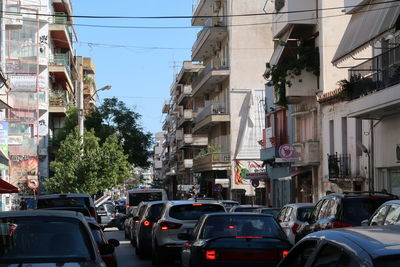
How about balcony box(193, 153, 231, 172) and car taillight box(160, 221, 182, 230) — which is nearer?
car taillight box(160, 221, 182, 230)

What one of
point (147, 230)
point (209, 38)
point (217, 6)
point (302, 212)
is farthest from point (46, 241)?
point (217, 6)

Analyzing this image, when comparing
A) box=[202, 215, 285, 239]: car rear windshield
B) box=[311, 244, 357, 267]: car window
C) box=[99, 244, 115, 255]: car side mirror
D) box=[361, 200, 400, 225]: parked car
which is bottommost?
box=[99, 244, 115, 255]: car side mirror

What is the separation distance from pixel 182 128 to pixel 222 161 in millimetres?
35521

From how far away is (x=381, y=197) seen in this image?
15.8 m

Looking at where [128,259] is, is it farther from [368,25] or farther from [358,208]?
[368,25]

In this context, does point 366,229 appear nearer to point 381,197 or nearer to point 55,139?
point 381,197

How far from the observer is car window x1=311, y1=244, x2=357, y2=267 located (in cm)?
481

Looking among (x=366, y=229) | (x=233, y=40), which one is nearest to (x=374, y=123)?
(x=366, y=229)

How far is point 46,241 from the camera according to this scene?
28.0 feet

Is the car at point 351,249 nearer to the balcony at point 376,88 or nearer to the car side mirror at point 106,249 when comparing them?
the car side mirror at point 106,249

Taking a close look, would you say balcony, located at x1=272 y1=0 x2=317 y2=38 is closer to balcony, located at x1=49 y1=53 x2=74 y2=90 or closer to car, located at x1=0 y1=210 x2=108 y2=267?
balcony, located at x1=49 y1=53 x2=74 y2=90

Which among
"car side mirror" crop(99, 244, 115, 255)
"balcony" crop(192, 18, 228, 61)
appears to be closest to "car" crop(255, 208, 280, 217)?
"car side mirror" crop(99, 244, 115, 255)

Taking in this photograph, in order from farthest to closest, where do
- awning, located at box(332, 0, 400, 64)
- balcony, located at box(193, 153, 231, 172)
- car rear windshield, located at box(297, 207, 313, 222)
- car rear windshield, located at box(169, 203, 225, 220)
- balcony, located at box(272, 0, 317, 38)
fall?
balcony, located at box(193, 153, 231, 172) < balcony, located at box(272, 0, 317, 38) < awning, located at box(332, 0, 400, 64) < car rear windshield, located at box(297, 207, 313, 222) < car rear windshield, located at box(169, 203, 225, 220)

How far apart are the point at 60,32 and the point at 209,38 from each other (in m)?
12.0
